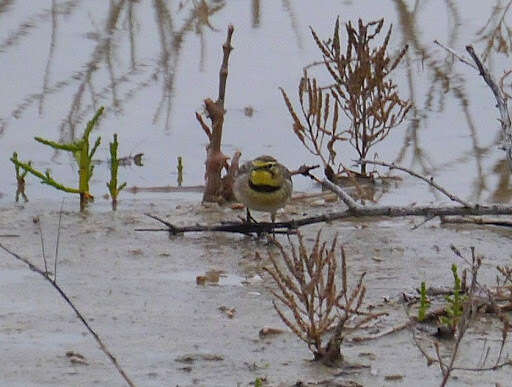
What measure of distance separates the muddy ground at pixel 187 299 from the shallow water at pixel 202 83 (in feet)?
2.63

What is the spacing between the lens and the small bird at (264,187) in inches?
316

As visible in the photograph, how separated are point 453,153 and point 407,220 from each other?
164cm

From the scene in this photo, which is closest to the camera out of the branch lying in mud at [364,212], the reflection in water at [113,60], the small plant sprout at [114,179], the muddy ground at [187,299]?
the muddy ground at [187,299]

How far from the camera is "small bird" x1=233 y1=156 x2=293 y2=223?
803cm

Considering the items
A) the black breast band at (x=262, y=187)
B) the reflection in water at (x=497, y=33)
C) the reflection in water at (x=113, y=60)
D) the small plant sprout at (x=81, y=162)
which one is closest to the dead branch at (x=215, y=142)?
the black breast band at (x=262, y=187)

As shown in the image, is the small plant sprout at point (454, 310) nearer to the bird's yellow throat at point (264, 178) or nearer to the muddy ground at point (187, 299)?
the muddy ground at point (187, 299)

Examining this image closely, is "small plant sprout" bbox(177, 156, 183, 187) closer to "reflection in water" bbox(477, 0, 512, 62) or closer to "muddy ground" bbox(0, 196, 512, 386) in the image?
"muddy ground" bbox(0, 196, 512, 386)

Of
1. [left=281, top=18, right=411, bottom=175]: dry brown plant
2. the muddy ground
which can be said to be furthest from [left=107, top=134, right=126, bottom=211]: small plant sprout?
[left=281, top=18, right=411, bottom=175]: dry brown plant

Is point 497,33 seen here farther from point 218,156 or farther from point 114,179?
point 114,179

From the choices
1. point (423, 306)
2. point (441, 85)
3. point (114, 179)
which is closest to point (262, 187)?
point (114, 179)

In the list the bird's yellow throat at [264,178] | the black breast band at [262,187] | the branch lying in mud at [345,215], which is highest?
the bird's yellow throat at [264,178]

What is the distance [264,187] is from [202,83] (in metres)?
2.97

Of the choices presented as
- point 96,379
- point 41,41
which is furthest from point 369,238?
point 41,41

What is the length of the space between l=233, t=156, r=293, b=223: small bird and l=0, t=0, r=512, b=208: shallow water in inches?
35.2
